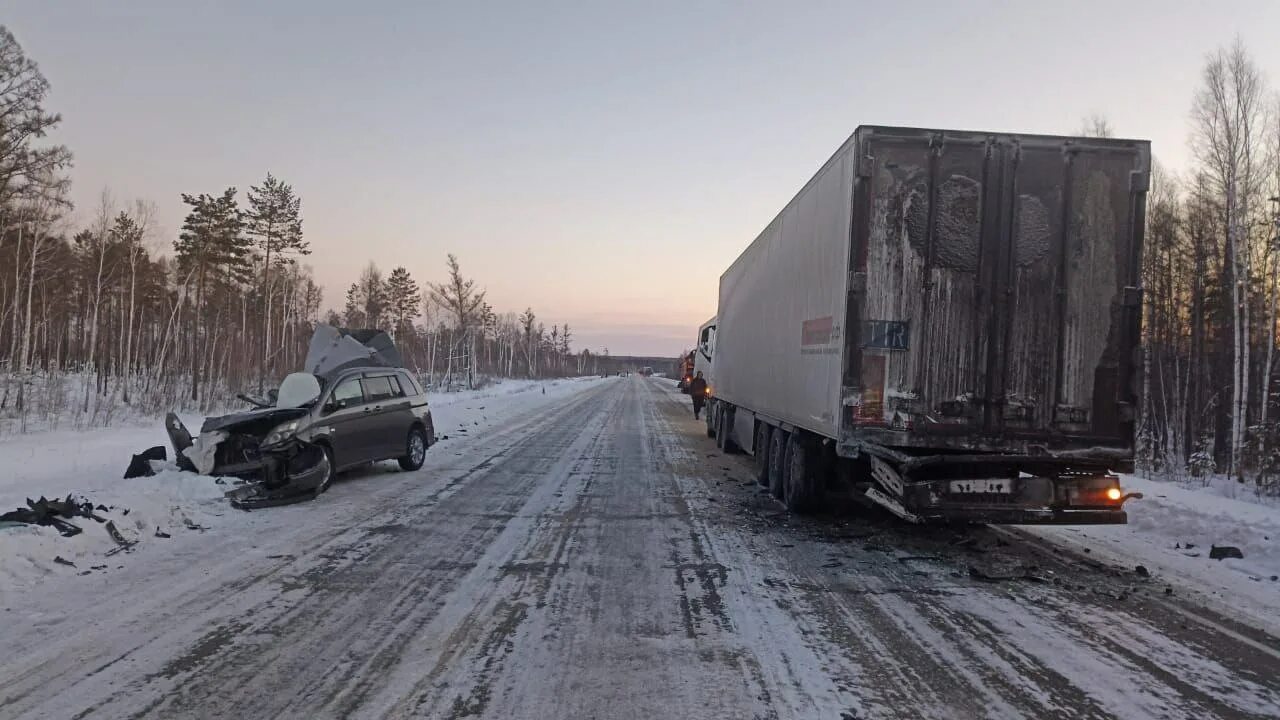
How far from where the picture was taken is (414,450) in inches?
467

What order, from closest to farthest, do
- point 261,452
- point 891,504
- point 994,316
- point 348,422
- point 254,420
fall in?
point 994,316 → point 891,504 → point 261,452 → point 254,420 → point 348,422

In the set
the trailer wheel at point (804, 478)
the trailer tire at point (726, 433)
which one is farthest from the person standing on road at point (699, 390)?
the trailer wheel at point (804, 478)

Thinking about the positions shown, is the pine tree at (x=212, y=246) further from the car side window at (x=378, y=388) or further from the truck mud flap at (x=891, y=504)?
the truck mud flap at (x=891, y=504)

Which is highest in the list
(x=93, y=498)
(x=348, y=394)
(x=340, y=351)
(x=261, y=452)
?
(x=340, y=351)

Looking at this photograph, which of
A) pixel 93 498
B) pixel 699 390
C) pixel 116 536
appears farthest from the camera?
pixel 699 390

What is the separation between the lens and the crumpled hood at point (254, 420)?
29.4ft

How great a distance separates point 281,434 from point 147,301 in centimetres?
5311

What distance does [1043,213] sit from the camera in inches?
255

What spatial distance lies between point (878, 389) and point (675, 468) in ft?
22.0

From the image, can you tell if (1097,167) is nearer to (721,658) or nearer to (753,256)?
(721,658)

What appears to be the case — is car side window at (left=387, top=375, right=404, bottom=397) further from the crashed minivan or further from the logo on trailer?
the logo on trailer

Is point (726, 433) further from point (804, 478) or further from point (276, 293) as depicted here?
point (276, 293)

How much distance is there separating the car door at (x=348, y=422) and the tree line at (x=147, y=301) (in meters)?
12.0

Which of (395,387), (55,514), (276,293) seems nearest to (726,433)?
(395,387)
